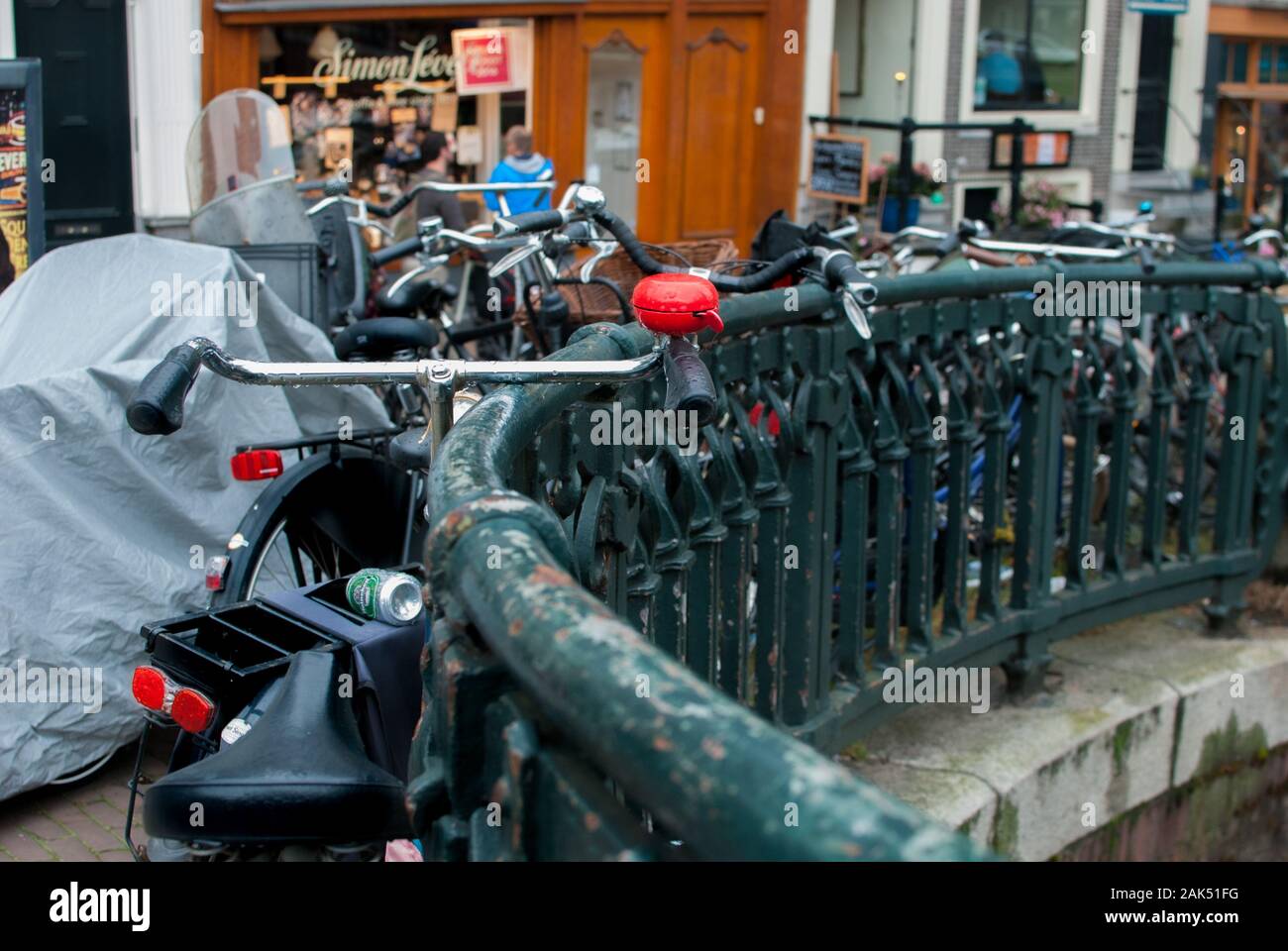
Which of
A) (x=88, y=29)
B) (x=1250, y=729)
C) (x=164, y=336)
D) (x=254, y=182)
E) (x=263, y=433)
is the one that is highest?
(x=88, y=29)

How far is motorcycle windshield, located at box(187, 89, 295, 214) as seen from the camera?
6000 mm

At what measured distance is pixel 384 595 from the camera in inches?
120

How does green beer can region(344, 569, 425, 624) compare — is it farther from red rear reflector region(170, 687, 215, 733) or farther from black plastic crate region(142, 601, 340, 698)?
red rear reflector region(170, 687, 215, 733)

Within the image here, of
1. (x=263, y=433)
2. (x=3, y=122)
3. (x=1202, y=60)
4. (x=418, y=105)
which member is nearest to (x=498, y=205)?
(x=418, y=105)

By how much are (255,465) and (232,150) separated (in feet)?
7.66

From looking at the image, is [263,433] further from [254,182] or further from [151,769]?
[254,182]

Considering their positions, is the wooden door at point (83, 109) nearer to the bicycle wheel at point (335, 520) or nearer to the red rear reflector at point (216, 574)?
the bicycle wheel at point (335, 520)

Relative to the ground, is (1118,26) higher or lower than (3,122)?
higher

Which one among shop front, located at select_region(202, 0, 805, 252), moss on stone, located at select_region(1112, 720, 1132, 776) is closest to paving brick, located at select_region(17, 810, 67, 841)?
moss on stone, located at select_region(1112, 720, 1132, 776)

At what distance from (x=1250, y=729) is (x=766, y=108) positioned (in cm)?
928

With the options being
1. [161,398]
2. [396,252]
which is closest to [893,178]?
[396,252]

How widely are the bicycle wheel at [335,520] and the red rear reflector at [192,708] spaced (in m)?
0.94

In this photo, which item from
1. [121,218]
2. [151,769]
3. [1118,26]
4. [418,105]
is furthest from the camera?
[1118,26]

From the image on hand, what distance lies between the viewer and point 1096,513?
21.1 feet
